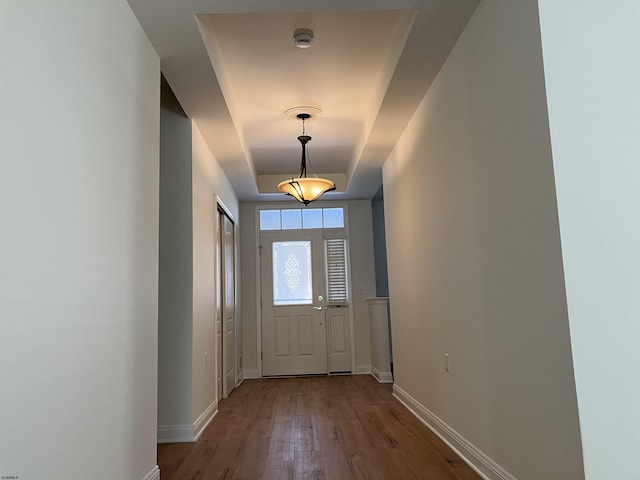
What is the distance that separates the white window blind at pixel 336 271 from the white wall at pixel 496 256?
9.71 feet

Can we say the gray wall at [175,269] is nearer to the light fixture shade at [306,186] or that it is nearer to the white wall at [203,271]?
the white wall at [203,271]

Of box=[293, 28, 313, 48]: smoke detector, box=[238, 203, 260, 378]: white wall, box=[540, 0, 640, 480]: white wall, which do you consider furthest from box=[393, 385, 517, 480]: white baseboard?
box=[238, 203, 260, 378]: white wall

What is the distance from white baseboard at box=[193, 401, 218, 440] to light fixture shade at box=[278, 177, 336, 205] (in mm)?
2181

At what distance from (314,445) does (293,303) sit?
346 centimetres

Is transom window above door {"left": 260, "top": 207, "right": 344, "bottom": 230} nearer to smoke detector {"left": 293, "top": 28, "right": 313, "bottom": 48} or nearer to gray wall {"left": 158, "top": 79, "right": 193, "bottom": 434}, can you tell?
gray wall {"left": 158, "top": 79, "right": 193, "bottom": 434}

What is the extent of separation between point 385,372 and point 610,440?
4302 mm

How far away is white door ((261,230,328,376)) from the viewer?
6.55m

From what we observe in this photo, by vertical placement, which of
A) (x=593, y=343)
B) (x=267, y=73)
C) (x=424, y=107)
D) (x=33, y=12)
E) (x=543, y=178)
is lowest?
(x=593, y=343)

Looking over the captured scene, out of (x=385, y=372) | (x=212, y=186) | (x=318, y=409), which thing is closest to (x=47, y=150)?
(x=212, y=186)

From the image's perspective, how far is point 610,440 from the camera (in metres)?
1.62

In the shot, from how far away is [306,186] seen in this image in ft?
15.7

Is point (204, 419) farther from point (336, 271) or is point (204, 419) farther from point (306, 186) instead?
point (336, 271)

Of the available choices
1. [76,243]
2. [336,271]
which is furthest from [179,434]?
[336,271]

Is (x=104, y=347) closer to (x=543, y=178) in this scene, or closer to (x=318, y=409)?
(x=543, y=178)
